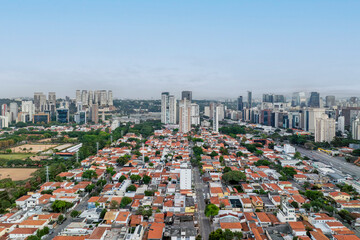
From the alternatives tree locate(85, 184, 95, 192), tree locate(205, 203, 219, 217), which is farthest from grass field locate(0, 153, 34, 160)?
tree locate(205, 203, 219, 217)

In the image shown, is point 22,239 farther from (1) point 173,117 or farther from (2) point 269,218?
(1) point 173,117

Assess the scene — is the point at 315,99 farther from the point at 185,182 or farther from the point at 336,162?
the point at 185,182

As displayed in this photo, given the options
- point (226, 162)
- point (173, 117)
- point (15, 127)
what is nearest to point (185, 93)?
point (173, 117)

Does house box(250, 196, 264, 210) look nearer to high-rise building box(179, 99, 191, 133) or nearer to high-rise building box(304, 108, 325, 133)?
high-rise building box(179, 99, 191, 133)

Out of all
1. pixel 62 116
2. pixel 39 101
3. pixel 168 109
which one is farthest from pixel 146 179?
pixel 39 101

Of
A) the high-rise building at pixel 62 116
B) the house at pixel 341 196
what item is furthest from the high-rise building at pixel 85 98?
the house at pixel 341 196

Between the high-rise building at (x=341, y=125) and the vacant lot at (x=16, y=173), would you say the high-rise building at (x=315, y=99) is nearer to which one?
the high-rise building at (x=341, y=125)
